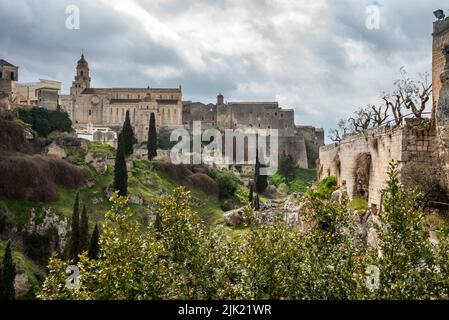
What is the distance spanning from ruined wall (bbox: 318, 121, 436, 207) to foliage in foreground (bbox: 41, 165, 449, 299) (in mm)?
4261

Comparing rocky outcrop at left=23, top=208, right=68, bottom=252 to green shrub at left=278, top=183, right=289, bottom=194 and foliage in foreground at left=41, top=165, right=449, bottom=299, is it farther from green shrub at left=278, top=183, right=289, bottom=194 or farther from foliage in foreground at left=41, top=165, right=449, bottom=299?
green shrub at left=278, top=183, right=289, bottom=194

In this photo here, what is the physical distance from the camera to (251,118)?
117 meters

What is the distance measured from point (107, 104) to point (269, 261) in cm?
11227

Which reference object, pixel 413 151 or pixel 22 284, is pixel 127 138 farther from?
pixel 413 151

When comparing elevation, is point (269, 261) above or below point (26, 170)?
below

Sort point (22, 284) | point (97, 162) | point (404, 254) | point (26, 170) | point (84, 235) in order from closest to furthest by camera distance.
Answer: point (404, 254), point (22, 284), point (84, 235), point (26, 170), point (97, 162)

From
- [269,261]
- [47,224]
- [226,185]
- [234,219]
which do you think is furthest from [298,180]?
[269,261]

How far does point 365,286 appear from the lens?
11.1 metres

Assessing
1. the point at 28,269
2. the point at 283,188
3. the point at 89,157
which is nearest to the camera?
the point at 28,269

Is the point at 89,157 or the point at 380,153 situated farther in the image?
the point at 89,157

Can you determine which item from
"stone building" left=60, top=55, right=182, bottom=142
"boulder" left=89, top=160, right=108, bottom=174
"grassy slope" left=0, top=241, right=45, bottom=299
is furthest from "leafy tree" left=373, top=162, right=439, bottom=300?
"stone building" left=60, top=55, right=182, bottom=142

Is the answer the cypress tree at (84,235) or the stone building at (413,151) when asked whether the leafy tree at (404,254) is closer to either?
the stone building at (413,151)

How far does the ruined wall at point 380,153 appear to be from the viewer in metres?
17.1
